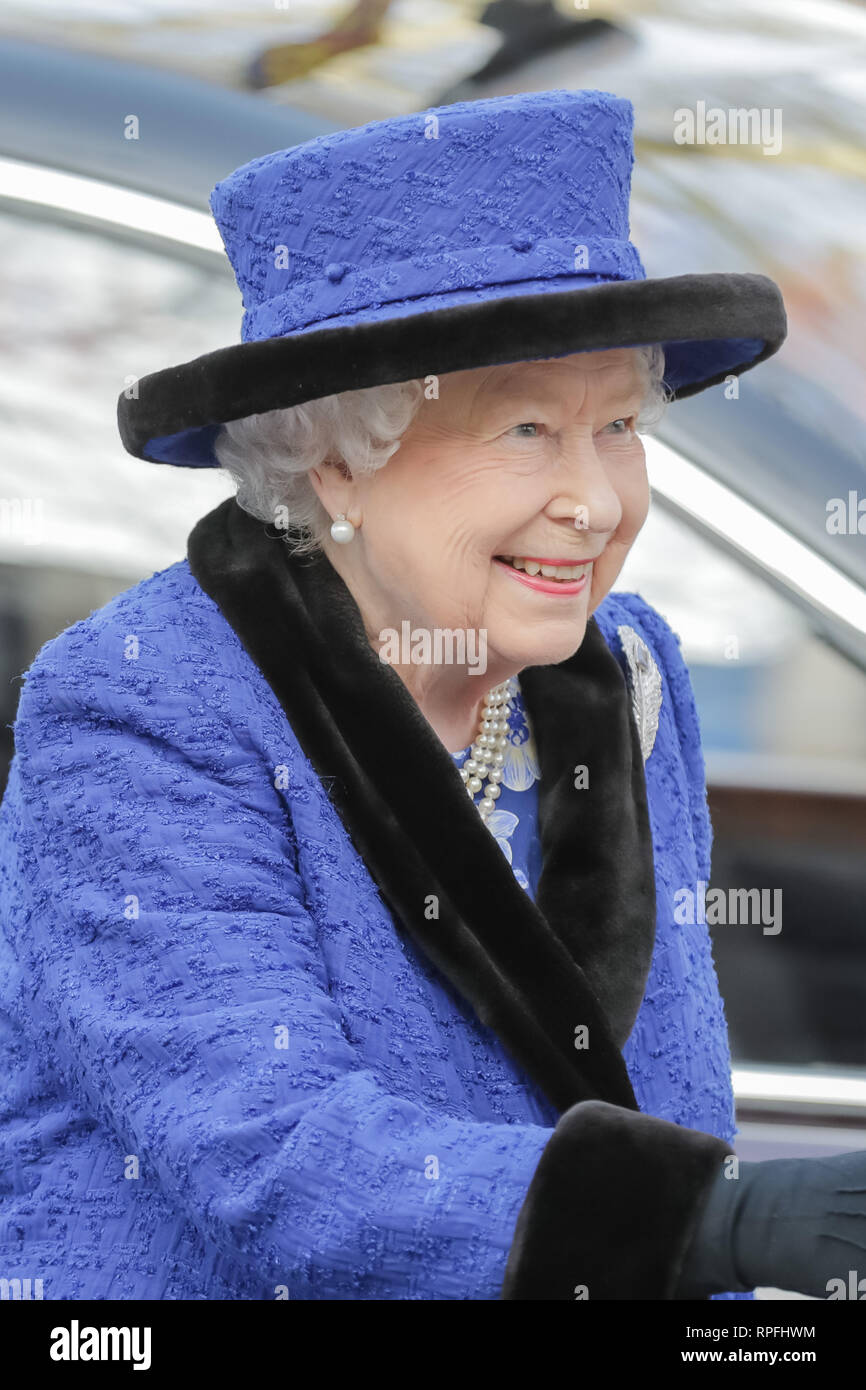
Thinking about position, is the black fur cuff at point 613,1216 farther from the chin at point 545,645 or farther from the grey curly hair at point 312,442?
the grey curly hair at point 312,442

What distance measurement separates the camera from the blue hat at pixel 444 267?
1433 mm

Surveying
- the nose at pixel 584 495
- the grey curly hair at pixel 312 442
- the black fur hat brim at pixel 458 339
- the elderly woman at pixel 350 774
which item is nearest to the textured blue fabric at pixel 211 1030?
the elderly woman at pixel 350 774

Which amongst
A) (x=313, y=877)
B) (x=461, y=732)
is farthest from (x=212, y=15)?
(x=313, y=877)

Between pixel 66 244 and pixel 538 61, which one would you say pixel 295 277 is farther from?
pixel 538 61

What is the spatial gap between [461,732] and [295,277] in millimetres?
570

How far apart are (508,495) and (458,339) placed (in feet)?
0.63

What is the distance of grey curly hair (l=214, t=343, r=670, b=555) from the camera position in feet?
5.18

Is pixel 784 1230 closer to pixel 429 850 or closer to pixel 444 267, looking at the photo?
pixel 429 850

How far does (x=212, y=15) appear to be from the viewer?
10.4ft

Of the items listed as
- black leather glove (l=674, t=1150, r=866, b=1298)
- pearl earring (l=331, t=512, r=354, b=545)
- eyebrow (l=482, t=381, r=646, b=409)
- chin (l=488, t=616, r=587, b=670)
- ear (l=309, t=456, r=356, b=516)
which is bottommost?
black leather glove (l=674, t=1150, r=866, b=1298)

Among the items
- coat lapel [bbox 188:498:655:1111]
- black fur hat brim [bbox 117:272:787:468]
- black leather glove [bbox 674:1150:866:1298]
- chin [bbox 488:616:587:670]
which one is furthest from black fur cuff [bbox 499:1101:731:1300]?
Answer: black fur hat brim [bbox 117:272:787:468]

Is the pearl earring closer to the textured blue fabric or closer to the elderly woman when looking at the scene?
the elderly woman

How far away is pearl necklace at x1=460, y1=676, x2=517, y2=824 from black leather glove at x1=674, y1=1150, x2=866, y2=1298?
2.28 ft
